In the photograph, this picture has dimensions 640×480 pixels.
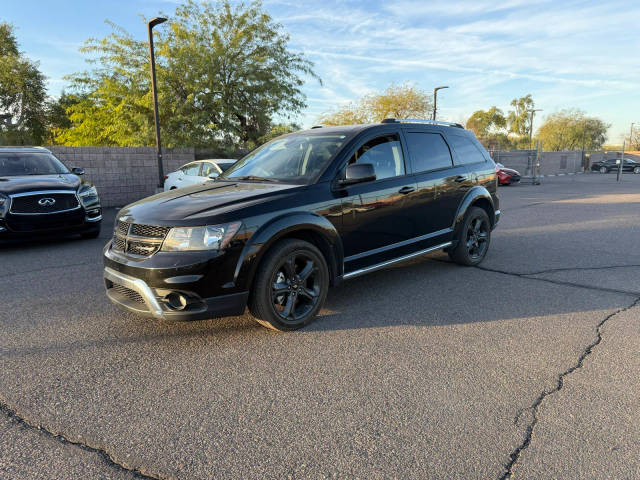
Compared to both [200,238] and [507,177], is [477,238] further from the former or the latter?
[507,177]

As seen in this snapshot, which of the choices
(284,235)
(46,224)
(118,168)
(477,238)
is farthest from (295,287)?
(118,168)

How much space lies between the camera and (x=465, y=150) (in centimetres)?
592

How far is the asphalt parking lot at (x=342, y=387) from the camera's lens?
228cm

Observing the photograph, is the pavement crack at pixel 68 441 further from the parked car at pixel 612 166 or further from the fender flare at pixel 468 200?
the parked car at pixel 612 166

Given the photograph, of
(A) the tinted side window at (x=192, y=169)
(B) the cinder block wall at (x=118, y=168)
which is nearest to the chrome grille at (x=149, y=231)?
(A) the tinted side window at (x=192, y=169)

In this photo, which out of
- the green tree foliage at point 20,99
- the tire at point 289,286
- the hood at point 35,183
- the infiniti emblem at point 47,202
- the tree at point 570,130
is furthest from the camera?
the tree at point 570,130

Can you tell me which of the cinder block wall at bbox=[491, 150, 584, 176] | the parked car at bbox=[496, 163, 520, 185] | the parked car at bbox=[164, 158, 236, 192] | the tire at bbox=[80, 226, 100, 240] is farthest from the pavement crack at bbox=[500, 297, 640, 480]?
the cinder block wall at bbox=[491, 150, 584, 176]

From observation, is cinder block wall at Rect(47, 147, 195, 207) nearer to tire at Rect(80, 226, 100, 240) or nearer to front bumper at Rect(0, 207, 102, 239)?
tire at Rect(80, 226, 100, 240)

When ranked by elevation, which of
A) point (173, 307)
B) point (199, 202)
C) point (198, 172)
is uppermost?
point (198, 172)

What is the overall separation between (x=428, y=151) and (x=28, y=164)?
7.09m

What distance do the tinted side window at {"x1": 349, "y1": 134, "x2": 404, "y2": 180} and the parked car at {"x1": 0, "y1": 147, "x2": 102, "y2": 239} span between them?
17.7 feet

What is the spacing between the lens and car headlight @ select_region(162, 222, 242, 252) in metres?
3.43

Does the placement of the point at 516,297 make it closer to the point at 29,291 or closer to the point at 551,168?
the point at 29,291

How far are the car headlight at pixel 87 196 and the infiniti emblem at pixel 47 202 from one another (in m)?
0.42
